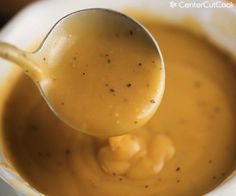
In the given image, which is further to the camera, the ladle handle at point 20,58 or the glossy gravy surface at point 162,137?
the glossy gravy surface at point 162,137

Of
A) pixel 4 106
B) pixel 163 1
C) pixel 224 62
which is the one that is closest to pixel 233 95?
pixel 224 62

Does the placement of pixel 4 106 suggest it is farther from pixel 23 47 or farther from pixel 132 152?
pixel 132 152

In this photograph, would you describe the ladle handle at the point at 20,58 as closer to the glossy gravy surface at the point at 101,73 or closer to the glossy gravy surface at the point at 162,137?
the glossy gravy surface at the point at 101,73

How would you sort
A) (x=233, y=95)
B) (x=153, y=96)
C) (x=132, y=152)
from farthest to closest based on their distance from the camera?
(x=233, y=95) < (x=132, y=152) < (x=153, y=96)

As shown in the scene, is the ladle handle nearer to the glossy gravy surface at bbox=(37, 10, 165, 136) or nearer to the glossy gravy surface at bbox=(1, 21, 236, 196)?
the glossy gravy surface at bbox=(37, 10, 165, 136)

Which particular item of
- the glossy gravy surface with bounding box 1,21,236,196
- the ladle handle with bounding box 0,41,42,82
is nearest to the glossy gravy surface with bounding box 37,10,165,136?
the ladle handle with bounding box 0,41,42,82

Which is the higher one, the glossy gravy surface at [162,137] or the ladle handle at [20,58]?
the ladle handle at [20,58]

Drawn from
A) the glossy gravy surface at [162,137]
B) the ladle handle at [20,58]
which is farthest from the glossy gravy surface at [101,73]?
the glossy gravy surface at [162,137]
